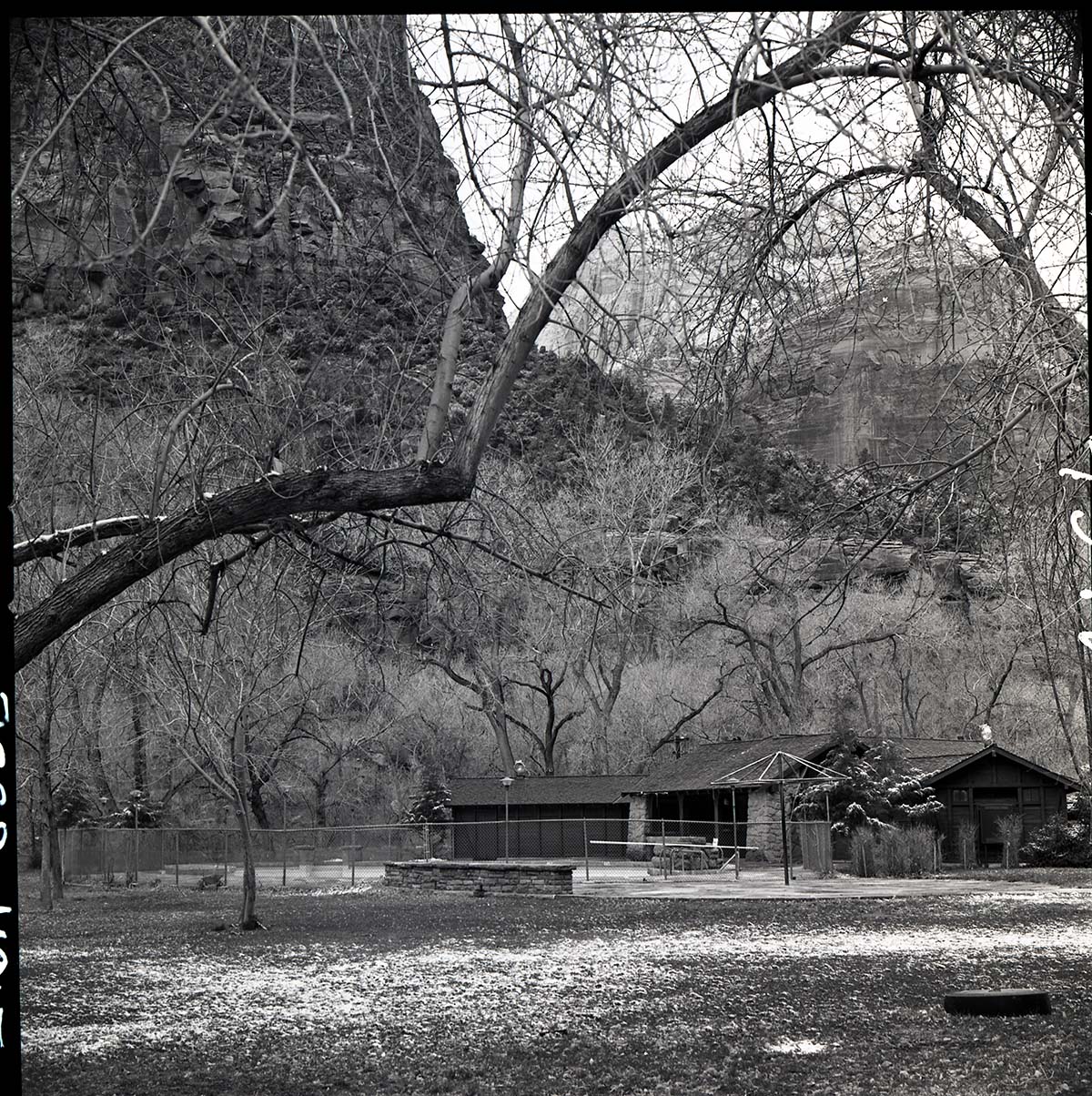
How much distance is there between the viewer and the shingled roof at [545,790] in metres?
40.8

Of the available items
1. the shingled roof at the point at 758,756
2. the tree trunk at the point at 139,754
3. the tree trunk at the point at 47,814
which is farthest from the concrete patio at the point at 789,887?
the tree trunk at the point at 139,754

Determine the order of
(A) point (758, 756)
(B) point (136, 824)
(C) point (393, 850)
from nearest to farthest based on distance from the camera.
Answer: (B) point (136, 824) → (A) point (758, 756) → (C) point (393, 850)

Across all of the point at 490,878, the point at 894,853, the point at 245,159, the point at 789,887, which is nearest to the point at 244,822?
the point at 490,878

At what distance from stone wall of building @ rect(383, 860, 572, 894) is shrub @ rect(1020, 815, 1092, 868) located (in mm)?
11947

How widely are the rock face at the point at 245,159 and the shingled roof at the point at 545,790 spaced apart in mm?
32520

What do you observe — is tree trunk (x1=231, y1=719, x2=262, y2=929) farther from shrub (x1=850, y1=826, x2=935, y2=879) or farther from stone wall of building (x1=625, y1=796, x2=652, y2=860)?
stone wall of building (x1=625, y1=796, x2=652, y2=860)

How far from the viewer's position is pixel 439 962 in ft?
49.7

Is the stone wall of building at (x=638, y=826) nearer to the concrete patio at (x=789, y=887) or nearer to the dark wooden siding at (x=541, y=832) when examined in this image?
the dark wooden siding at (x=541, y=832)

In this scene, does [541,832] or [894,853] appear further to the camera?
[541,832]

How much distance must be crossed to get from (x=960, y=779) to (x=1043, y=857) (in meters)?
2.81

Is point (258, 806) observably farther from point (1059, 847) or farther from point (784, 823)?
point (1059, 847)

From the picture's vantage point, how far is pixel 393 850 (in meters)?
36.2

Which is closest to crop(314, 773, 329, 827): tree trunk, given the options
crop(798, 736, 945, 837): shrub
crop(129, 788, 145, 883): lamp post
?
crop(129, 788, 145, 883): lamp post

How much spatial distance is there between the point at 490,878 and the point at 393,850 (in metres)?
10.5
